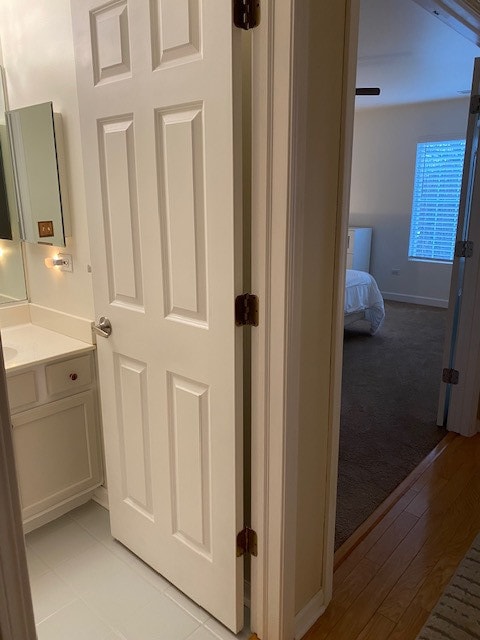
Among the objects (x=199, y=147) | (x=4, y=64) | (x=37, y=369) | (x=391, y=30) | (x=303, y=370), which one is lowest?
(x=37, y=369)

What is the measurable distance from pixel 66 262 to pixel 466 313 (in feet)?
7.22

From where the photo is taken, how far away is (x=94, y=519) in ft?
7.18

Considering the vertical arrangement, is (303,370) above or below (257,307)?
below

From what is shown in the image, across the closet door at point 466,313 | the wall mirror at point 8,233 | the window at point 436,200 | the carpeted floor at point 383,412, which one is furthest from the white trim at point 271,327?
the window at point 436,200

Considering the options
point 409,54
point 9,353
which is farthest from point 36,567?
point 409,54

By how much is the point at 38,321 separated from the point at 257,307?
4.87 feet

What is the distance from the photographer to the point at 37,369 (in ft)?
6.24

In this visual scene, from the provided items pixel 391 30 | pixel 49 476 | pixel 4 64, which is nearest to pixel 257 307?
pixel 49 476

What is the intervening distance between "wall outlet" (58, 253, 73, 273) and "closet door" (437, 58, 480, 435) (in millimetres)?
2102

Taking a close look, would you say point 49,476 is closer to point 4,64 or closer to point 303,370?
point 303,370

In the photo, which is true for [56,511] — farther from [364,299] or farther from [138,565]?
[364,299]

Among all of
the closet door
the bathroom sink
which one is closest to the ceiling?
the closet door

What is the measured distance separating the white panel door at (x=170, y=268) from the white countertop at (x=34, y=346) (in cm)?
24

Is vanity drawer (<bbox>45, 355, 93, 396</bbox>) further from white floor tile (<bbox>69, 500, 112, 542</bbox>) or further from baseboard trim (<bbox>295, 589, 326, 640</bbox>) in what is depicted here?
baseboard trim (<bbox>295, 589, 326, 640</bbox>)
